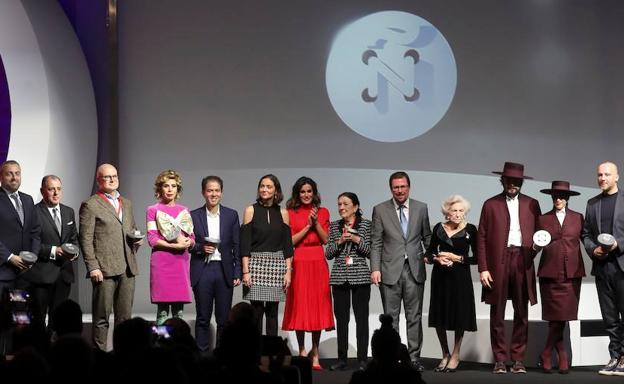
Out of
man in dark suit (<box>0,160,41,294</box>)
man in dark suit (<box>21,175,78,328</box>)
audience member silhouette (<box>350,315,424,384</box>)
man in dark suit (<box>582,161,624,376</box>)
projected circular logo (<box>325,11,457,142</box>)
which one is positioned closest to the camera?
audience member silhouette (<box>350,315,424,384</box>)

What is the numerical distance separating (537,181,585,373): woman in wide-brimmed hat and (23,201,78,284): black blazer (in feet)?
→ 10.5

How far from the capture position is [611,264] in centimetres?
678

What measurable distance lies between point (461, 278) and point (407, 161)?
6.77ft

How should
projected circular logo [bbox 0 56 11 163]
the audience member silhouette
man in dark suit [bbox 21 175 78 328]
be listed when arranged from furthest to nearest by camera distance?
projected circular logo [bbox 0 56 11 163] → man in dark suit [bbox 21 175 78 328] → the audience member silhouette

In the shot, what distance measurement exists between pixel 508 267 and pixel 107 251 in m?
2.74

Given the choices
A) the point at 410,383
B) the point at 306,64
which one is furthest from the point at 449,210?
the point at 410,383

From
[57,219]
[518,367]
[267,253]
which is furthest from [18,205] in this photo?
[518,367]

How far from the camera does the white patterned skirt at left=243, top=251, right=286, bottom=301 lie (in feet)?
22.8

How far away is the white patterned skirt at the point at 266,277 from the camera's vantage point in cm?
695

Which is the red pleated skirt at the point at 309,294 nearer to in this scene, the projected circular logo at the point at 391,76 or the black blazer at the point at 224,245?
the black blazer at the point at 224,245

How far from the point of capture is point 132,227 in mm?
6816

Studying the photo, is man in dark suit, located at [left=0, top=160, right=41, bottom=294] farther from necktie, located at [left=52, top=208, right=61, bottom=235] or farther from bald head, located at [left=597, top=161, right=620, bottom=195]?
bald head, located at [left=597, top=161, right=620, bottom=195]

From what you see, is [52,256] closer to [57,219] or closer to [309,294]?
[57,219]

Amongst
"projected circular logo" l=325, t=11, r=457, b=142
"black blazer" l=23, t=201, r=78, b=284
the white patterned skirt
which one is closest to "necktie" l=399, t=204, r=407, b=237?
the white patterned skirt
